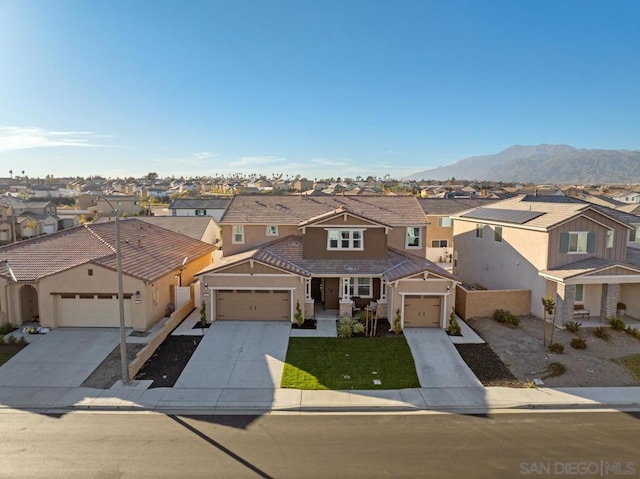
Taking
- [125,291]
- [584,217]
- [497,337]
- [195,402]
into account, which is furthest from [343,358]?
[584,217]

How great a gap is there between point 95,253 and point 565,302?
26797mm

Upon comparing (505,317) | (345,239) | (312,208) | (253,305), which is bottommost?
(505,317)

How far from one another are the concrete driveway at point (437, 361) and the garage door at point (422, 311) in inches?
15.7

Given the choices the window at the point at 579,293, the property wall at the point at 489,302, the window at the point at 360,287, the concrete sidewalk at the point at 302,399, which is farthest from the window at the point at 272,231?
the window at the point at 579,293

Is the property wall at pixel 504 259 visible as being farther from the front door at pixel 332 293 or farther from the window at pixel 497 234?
the front door at pixel 332 293

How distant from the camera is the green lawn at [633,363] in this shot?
1692 cm

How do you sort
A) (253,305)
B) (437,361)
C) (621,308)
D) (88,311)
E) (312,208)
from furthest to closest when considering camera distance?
(312,208)
(621,308)
(253,305)
(88,311)
(437,361)

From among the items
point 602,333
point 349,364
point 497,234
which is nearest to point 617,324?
point 602,333

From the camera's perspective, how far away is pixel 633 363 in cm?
1762

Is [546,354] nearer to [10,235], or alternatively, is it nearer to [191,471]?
[191,471]

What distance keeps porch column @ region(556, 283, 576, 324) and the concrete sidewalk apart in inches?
254

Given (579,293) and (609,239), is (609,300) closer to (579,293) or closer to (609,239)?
(579,293)

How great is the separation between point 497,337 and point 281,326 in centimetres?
1138

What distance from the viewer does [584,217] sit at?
22.5m
